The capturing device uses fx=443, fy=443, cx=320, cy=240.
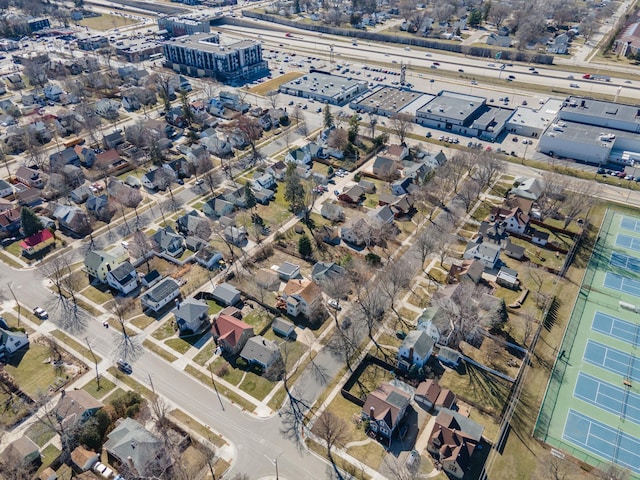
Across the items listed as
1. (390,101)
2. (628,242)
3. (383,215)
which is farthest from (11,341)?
(390,101)

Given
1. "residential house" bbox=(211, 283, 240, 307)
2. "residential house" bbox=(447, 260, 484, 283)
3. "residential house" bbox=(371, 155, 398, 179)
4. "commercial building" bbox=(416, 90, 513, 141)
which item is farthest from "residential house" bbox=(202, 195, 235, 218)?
"commercial building" bbox=(416, 90, 513, 141)

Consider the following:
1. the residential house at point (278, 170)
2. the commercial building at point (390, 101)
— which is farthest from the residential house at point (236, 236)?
the commercial building at point (390, 101)

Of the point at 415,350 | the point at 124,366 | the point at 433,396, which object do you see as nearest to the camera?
the point at 433,396

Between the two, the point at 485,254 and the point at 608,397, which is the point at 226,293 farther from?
the point at 608,397

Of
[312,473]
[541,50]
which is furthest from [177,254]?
[541,50]

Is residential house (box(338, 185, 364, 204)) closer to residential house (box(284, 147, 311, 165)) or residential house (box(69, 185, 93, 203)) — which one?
residential house (box(284, 147, 311, 165))

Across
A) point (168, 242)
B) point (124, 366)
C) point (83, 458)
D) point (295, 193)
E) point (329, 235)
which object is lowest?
point (124, 366)

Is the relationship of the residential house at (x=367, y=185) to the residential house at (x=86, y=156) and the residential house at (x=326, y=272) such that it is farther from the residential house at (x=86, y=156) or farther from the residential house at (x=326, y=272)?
the residential house at (x=86, y=156)

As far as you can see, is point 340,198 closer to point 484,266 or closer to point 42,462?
point 484,266
